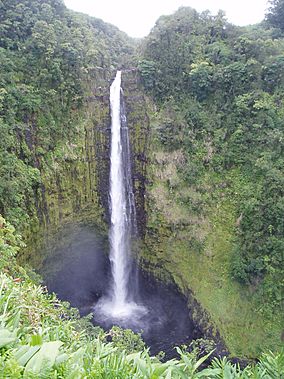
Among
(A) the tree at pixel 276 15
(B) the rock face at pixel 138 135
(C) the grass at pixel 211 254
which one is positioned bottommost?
(C) the grass at pixel 211 254

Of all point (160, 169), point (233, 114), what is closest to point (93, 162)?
point (160, 169)

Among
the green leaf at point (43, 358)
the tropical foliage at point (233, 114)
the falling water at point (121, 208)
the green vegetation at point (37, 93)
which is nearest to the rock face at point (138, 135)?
the falling water at point (121, 208)

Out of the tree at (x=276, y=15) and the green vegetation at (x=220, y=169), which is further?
the tree at (x=276, y=15)

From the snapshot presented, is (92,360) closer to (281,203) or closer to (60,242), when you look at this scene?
(281,203)

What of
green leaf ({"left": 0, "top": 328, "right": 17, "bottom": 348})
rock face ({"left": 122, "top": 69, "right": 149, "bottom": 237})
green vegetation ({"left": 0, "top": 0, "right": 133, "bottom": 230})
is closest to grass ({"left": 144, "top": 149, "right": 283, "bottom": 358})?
rock face ({"left": 122, "top": 69, "right": 149, "bottom": 237})

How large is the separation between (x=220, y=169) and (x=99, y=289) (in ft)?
25.1

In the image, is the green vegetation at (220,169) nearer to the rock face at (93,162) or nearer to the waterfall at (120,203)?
the rock face at (93,162)

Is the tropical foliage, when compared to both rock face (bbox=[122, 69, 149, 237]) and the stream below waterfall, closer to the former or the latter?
rock face (bbox=[122, 69, 149, 237])

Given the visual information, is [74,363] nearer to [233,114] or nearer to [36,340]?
[36,340]

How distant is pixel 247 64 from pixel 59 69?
8048 millimetres

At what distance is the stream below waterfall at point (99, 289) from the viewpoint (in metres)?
13.7

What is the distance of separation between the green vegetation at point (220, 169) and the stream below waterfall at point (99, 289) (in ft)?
3.32

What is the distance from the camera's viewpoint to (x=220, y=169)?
15.5 metres

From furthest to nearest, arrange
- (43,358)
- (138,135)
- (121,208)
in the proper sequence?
(138,135) < (121,208) < (43,358)
